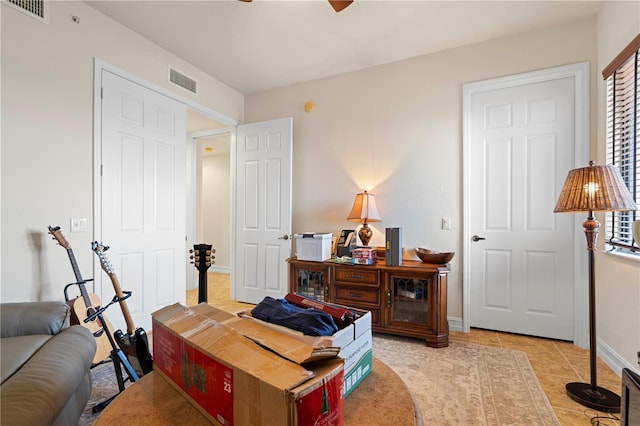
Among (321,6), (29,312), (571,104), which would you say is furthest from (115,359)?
(571,104)

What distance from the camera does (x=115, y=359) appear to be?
158 cm

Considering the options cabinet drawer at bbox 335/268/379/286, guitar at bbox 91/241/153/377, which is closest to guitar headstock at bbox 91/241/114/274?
guitar at bbox 91/241/153/377

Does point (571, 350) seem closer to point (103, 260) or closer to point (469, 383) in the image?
point (469, 383)

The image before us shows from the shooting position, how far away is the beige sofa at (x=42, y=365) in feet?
3.41

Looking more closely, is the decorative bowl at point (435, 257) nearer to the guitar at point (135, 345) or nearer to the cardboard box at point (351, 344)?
the cardboard box at point (351, 344)

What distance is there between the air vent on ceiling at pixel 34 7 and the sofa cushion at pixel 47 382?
7.24 feet

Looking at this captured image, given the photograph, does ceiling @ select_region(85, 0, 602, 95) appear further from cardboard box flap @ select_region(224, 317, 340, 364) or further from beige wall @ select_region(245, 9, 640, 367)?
cardboard box flap @ select_region(224, 317, 340, 364)

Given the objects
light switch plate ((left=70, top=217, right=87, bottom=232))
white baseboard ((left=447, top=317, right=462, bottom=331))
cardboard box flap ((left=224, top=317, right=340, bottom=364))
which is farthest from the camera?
white baseboard ((left=447, top=317, right=462, bottom=331))

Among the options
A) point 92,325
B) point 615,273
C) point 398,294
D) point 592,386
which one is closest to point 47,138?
point 92,325

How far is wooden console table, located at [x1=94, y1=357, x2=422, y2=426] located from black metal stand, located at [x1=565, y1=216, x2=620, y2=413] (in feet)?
5.89

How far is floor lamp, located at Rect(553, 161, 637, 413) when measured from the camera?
1.71 meters

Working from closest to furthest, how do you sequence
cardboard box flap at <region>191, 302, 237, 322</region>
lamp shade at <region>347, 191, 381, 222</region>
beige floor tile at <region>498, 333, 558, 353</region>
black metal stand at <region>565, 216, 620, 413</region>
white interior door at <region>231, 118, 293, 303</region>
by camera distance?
cardboard box flap at <region>191, 302, 237, 322</region> → black metal stand at <region>565, 216, 620, 413</region> → beige floor tile at <region>498, 333, 558, 353</region> → lamp shade at <region>347, 191, 381, 222</region> → white interior door at <region>231, 118, 293, 303</region>

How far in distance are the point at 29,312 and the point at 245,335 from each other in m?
1.64

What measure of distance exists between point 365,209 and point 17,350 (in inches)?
105
